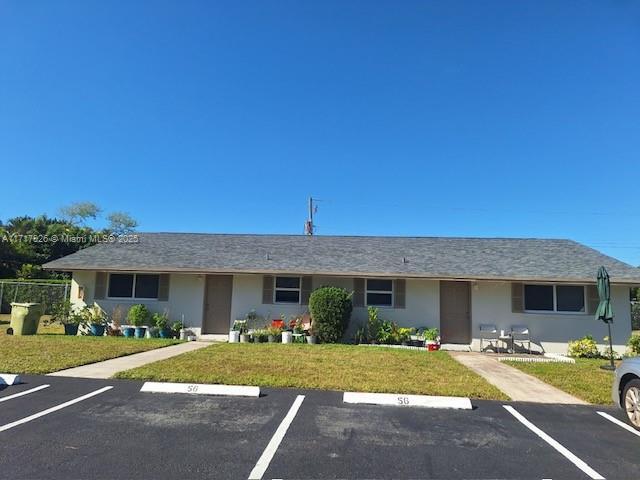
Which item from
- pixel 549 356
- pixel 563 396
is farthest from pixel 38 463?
pixel 549 356

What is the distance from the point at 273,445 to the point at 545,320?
13.2 metres

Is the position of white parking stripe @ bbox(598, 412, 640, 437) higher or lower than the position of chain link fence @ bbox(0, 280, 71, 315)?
lower

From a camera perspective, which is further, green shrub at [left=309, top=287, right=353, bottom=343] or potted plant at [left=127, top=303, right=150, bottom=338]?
potted plant at [left=127, top=303, right=150, bottom=338]

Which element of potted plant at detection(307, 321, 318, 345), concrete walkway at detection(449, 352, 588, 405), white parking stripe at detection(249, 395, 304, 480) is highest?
potted plant at detection(307, 321, 318, 345)

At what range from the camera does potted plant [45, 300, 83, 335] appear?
16.2m

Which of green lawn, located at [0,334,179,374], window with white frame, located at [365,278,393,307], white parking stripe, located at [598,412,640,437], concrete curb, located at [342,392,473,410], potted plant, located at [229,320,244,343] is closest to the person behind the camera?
white parking stripe, located at [598,412,640,437]

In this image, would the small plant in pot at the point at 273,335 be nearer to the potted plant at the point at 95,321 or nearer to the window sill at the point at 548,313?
the potted plant at the point at 95,321

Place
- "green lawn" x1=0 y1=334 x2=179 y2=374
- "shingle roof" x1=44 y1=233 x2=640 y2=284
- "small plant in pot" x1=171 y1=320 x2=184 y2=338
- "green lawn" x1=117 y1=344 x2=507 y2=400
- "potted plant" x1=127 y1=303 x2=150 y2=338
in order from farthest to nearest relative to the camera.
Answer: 1. "small plant in pot" x1=171 y1=320 x2=184 y2=338
2. "potted plant" x1=127 y1=303 x2=150 y2=338
3. "shingle roof" x1=44 y1=233 x2=640 y2=284
4. "green lawn" x1=0 y1=334 x2=179 y2=374
5. "green lawn" x1=117 y1=344 x2=507 y2=400

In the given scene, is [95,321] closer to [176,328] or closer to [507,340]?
[176,328]

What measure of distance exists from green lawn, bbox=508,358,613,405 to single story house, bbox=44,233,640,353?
3604mm

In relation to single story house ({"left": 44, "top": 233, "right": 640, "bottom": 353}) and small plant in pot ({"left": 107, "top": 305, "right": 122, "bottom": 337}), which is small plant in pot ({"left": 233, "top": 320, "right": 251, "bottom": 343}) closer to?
single story house ({"left": 44, "top": 233, "right": 640, "bottom": 353})

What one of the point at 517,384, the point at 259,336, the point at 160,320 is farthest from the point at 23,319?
the point at 517,384

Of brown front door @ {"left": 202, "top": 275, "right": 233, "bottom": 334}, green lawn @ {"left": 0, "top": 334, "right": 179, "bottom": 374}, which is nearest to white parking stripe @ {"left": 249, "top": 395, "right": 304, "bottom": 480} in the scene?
green lawn @ {"left": 0, "top": 334, "right": 179, "bottom": 374}

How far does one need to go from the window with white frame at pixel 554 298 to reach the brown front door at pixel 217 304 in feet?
34.3
